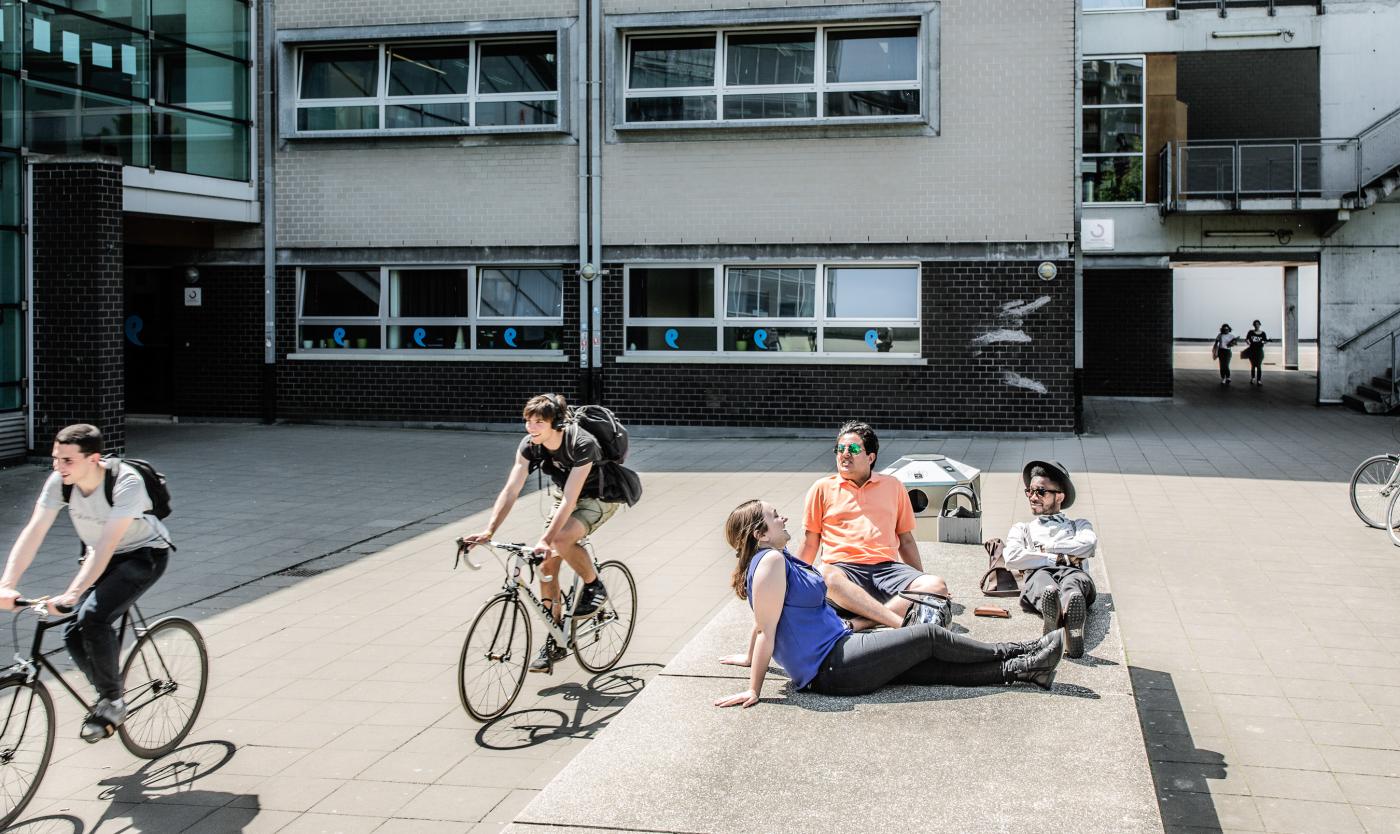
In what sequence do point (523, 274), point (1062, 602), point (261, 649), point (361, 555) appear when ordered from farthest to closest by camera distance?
point (523, 274), point (361, 555), point (261, 649), point (1062, 602)

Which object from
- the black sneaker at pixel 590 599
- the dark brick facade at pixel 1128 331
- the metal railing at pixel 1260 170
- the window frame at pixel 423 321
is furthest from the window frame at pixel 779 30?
the black sneaker at pixel 590 599

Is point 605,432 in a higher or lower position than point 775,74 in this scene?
lower

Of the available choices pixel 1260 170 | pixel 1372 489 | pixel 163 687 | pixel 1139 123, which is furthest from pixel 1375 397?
pixel 163 687

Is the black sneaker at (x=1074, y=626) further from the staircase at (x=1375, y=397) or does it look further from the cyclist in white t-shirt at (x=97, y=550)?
the staircase at (x=1375, y=397)

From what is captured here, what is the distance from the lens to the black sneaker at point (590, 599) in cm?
709

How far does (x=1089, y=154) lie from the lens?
25.2 metres

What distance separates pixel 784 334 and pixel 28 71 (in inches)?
408

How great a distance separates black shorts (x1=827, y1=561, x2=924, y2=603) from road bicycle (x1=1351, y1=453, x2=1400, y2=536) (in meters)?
6.63

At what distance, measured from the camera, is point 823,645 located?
5.73m

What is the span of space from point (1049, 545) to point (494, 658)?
3317mm

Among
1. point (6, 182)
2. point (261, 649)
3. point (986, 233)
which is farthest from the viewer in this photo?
point (986, 233)

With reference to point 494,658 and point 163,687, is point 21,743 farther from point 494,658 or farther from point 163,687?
point 494,658

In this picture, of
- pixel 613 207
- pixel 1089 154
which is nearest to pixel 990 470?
pixel 613 207

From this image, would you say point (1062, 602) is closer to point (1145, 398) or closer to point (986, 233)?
point (986, 233)
